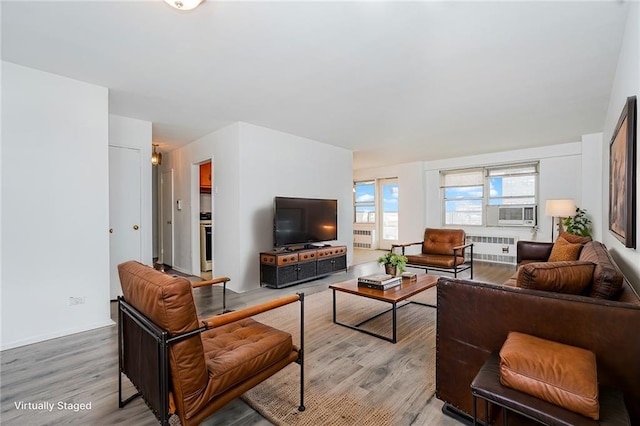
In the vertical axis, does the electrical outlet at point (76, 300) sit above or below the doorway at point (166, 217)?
below

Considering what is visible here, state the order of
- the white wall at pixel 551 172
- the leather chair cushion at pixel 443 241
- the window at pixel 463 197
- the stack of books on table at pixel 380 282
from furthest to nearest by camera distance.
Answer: the window at pixel 463 197, the white wall at pixel 551 172, the leather chair cushion at pixel 443 241, the stack of books on table at pixel 380 282

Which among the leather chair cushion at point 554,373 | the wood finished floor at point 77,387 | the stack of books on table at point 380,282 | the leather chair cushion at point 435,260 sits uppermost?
the leather chair cushion at point 554,373

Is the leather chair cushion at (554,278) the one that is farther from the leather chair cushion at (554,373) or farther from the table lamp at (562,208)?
the table lamp at (562,208)

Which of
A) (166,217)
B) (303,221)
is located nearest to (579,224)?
(303,221)

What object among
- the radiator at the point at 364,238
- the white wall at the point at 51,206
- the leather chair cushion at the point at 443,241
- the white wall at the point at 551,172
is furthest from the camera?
the radiator at the point at 364,238

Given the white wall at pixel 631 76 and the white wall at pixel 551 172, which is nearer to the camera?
the white wall at pixel 631 76

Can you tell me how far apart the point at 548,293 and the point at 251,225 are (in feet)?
12.2

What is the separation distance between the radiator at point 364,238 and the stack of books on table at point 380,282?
5.79 m

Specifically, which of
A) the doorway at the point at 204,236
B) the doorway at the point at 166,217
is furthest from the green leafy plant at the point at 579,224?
the doorway at the point at 166,217

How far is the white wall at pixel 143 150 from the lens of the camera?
13.1ft

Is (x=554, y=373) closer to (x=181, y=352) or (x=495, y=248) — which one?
(x=181, y=352)

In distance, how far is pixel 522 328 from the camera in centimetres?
138

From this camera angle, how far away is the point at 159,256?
6.34m

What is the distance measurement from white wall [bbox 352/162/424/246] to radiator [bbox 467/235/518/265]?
1.27 metres
